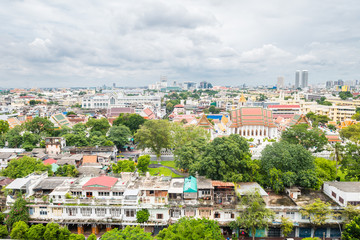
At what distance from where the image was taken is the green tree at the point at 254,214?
79.7 ft

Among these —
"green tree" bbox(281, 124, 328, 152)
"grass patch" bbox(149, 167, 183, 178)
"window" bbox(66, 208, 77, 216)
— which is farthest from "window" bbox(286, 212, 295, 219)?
"window" bbox(66, 208, 77, 216)

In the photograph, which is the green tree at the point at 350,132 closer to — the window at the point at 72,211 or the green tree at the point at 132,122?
the green tree at the point at 132,122

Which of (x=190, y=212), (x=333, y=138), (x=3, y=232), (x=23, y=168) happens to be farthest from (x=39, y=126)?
(x=333, y=138)

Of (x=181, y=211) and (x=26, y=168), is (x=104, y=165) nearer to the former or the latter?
(x=26, y=168)

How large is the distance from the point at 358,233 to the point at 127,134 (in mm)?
42252

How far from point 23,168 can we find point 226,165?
26.1 meters

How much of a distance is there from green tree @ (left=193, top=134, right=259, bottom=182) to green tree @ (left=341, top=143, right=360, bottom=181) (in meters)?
12.5

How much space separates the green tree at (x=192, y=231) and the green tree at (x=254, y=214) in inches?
165

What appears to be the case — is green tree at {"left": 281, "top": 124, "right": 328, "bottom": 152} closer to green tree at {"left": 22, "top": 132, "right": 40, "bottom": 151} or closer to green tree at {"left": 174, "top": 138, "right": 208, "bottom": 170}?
green tree at {"left": 174, "top": 138, "right": 208, "bottom": 170}

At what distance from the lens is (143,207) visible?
26750 millimetres

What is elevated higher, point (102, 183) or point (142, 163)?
point (102, 183)

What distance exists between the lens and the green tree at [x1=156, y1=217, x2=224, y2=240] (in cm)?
1970

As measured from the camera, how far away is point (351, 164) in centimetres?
3516

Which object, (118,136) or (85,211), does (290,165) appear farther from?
(118,136)
